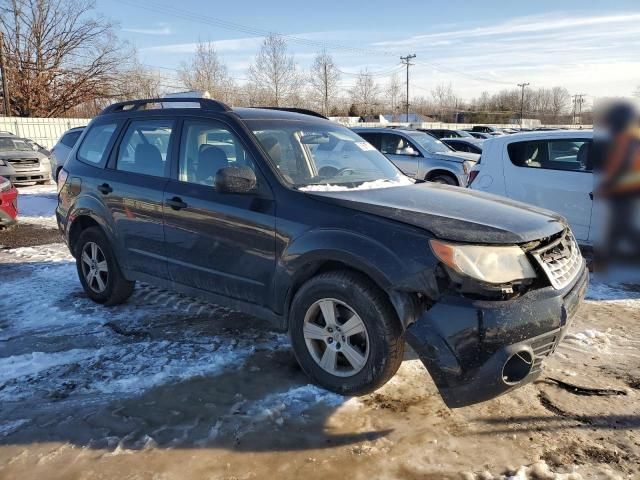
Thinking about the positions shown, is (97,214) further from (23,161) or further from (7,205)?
(23,161)

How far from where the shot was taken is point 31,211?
11305 millimetres

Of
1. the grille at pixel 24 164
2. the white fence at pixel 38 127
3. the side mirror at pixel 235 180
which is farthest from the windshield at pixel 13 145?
the side mirror at pixel 235 180

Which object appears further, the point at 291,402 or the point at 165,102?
the point at 165,102

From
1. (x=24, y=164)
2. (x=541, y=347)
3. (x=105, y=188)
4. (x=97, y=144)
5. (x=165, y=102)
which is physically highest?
(x=165, y=102)

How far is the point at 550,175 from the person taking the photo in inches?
251

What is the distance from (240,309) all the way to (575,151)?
4515mm

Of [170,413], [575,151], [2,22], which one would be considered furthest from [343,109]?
[170,413]

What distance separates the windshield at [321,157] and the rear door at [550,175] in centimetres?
257

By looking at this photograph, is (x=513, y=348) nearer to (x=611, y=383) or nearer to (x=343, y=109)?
(x=611, y=383)

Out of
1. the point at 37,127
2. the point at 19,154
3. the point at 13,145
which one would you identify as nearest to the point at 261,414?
the point at 19,154

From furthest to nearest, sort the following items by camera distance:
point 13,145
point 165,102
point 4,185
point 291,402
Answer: point 13,145, point 4,185, point 165,102, point 291,402

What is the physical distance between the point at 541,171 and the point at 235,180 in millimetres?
4381

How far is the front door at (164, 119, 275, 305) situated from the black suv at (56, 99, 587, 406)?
0.04ft

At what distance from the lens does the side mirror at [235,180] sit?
3.64 m
